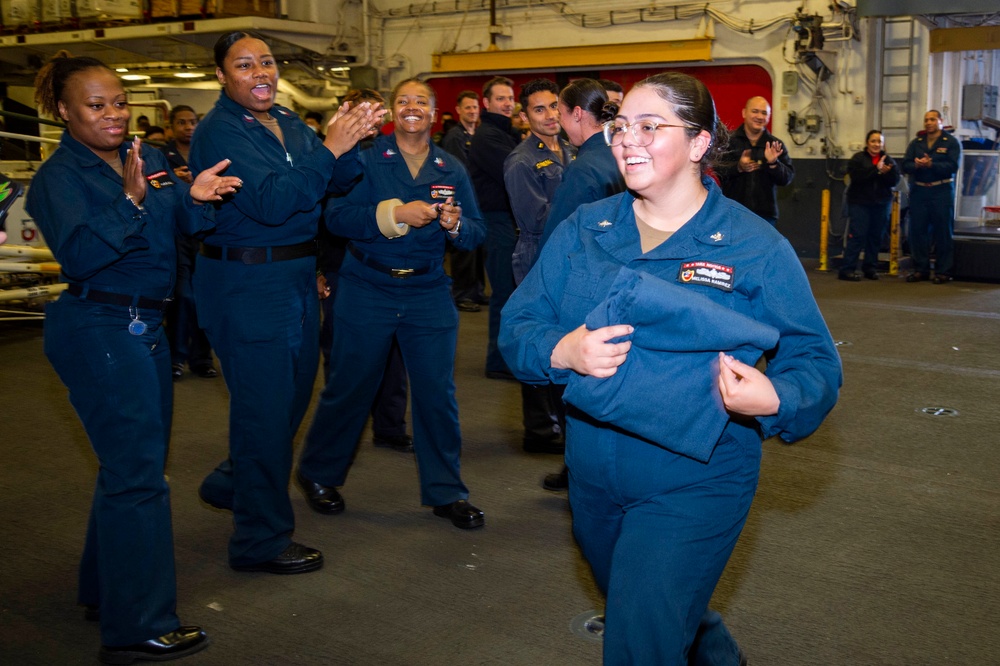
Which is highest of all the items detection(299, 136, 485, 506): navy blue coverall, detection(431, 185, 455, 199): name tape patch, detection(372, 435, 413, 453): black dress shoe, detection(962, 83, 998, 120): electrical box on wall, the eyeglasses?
detection(962, 83, 998, 120): electrical box on wall

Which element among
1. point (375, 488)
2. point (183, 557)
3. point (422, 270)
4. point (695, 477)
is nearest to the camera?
point (695, 477)

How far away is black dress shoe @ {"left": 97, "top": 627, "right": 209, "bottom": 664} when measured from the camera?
3.28 metres

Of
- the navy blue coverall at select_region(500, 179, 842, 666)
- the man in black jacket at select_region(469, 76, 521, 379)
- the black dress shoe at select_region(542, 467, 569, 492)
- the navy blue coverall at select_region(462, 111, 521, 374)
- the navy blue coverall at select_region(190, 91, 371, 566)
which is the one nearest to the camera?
the navy blue coverall at select_region(500, 179, 842, 666)

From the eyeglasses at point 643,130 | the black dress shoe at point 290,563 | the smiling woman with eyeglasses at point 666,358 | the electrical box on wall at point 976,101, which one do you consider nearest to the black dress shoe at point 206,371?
the black dress shoe at point 290,563

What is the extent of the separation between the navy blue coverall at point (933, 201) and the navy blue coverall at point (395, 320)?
29.3 feet

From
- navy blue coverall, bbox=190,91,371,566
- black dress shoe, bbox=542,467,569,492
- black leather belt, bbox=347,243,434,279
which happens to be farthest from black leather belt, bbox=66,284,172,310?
black dress shoe, bbox=542,467,569,492

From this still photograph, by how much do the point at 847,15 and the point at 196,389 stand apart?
10176 millimetres

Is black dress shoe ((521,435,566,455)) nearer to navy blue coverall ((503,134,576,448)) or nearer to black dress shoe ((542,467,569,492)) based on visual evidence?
navy blue coverall ((503,134,576,448))

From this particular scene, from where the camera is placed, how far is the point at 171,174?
353cm

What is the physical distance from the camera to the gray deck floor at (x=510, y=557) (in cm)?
342

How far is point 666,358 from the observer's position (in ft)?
7.06

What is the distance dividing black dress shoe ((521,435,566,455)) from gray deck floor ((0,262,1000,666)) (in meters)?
0.08

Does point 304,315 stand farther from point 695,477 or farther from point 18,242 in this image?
point 18,242

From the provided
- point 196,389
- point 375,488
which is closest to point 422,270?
point 375,488
